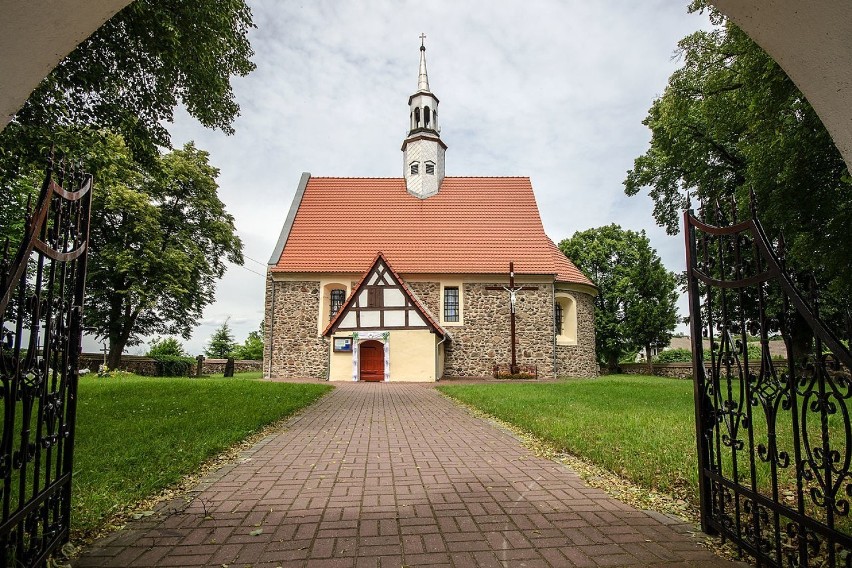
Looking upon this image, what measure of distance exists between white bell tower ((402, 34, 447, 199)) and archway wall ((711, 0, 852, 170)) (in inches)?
926

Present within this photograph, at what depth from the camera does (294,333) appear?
21.8 metres

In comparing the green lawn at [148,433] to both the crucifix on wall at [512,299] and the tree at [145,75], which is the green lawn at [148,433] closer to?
the tree at [145,75]

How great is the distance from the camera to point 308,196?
82.4ft

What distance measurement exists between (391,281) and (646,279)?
19355 mm

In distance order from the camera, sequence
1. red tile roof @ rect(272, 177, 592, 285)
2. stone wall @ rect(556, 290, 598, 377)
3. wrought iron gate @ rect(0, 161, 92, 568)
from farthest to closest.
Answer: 1. stone wall @ rect(556, 290, 598, 377)
2. red tile roof @ rect(272, 177, 592, 285)
3. wrought iron gate @ rect(0, 161, 92, 568)

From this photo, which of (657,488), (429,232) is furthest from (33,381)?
(429,232)

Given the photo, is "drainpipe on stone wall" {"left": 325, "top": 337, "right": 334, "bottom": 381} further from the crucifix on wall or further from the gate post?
the gate post

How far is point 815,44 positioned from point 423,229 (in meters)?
21.9

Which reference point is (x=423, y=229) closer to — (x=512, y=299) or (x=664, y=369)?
(x=512, y=299)

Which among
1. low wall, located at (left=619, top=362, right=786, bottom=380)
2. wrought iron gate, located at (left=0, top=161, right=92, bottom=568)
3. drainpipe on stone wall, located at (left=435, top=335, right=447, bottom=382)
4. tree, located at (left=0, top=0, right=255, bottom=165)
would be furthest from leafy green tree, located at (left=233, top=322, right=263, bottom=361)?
wrought iron gate, located at (left=0, top=161, right=92, bottom=568)

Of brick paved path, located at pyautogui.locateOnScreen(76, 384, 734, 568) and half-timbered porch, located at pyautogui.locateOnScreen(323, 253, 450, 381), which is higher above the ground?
half-timbered porch, located at pyautogui.locateOnScreen(323, 253, 450, 381)

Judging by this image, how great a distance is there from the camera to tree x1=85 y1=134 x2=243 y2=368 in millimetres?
23578

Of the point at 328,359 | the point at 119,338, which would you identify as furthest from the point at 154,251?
the point at 328,359

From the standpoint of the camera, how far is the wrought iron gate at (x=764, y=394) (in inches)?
91.4
